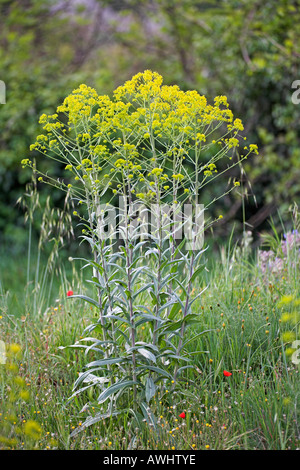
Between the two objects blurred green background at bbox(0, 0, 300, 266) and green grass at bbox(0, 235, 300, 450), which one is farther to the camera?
blurred green background at bbox(0, 0, 300, 266)

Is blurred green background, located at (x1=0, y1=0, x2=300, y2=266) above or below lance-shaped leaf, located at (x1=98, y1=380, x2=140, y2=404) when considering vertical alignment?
above

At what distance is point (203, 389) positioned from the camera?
2.47 m

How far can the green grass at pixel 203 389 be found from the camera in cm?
214

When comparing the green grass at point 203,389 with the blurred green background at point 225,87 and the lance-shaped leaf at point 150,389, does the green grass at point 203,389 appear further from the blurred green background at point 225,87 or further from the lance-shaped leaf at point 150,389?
the blurred green background at point 225,87

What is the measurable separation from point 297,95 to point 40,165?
9.22 ft

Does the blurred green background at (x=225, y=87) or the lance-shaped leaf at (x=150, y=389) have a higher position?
the blurred green background at (x=225, y=87)

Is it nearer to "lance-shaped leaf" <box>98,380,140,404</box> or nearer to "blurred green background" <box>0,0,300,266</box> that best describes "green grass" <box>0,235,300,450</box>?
"lance-shaped leaf" <box>98,380,140,404</box>

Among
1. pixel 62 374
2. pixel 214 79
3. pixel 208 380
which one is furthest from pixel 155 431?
pixel 214 79

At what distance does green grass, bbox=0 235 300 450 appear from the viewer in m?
2.14

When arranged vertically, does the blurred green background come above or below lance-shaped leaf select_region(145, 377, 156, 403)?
above

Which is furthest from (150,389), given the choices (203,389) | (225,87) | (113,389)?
(225,87)

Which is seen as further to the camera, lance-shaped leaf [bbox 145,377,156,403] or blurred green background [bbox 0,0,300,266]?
blurred green background [bbox 0,0,300,266]

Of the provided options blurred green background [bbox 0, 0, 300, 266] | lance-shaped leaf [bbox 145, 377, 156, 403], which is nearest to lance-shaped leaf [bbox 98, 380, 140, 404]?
lance-shaped leaf [bbox 145, 377, 156, 403]

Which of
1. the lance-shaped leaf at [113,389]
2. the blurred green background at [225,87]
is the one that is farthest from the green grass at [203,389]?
the blurred green background at [225,87]
